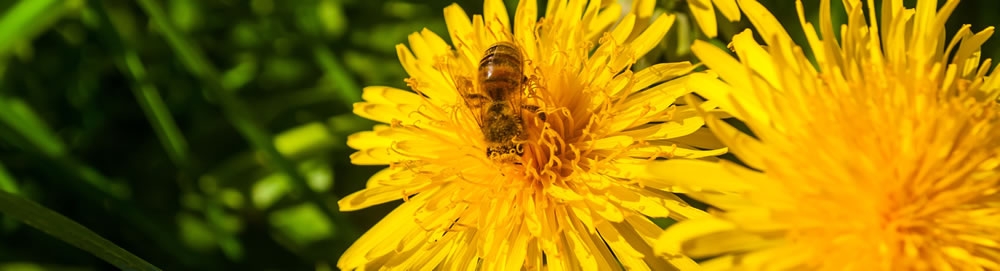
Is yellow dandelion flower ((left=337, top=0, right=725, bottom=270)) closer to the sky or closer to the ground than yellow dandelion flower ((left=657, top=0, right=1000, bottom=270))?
closer to the sky

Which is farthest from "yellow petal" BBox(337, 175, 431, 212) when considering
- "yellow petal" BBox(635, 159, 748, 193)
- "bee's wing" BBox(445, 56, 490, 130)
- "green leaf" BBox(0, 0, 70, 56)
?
"green leaf" BBox(0, 0, 70, 56)

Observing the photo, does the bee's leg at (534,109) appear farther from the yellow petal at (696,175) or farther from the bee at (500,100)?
the yellow petal at (696,175)

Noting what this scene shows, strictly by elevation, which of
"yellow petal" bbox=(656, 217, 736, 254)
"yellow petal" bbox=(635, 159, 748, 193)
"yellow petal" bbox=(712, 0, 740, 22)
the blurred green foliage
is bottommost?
"yellow petal" bbox=(656, 217, 736, 254)

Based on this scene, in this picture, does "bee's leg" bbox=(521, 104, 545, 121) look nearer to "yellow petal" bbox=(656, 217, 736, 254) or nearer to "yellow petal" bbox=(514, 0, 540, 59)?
"yellow petal" bbox=(514, 0, 540, 59)

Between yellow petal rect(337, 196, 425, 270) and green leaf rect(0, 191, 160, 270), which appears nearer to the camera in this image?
green leaf rect(0, 191, 160, 270)

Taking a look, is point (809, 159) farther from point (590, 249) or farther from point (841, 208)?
point (590, 249)

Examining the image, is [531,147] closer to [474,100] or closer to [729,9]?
[474,100]

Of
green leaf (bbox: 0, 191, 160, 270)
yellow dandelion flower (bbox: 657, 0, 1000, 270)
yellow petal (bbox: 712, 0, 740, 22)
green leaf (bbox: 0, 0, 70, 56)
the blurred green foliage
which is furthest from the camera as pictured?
the blurred green foliage
